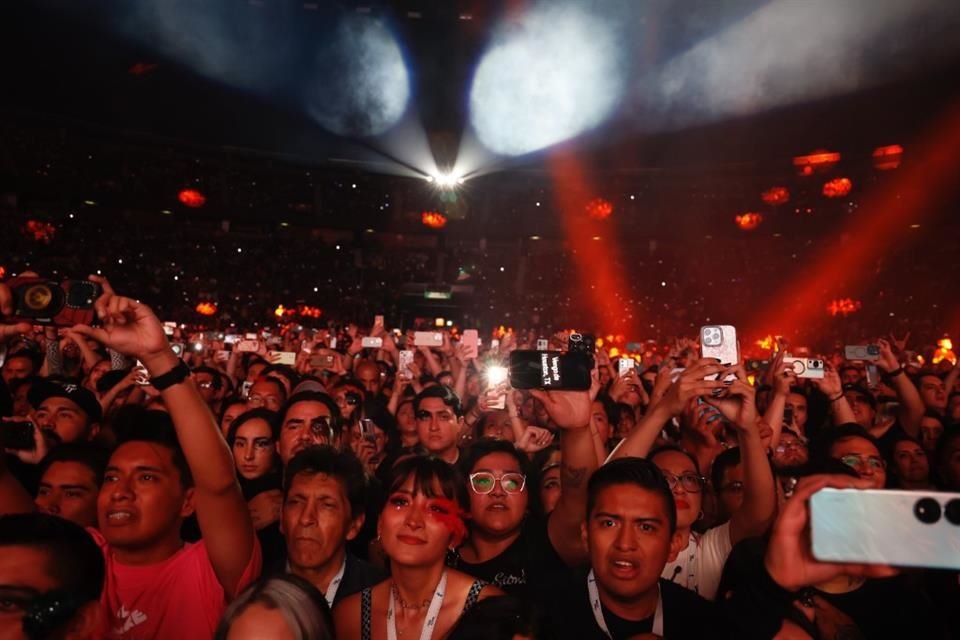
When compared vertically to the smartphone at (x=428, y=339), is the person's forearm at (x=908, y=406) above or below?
below

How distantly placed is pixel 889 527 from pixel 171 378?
2.07m

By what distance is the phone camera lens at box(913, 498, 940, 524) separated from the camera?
2.80ft

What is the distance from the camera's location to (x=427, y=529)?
246cm

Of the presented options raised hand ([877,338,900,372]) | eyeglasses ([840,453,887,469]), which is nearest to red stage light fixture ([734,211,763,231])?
raised hand ([877,338,900,372])

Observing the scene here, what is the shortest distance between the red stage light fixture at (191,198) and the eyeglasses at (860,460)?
58.5ft

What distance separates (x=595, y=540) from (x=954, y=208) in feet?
60.5

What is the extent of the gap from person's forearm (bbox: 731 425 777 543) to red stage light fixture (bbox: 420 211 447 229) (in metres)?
17.3

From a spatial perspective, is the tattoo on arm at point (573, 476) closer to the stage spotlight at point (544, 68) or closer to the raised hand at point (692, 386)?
the raised hand at point (692, 386)

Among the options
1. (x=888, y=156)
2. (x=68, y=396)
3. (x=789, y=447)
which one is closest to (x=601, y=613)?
(x=789, y=447)

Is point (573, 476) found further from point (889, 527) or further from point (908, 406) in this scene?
point (908, 406)

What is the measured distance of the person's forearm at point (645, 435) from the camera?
9.23 ft

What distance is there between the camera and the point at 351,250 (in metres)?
22.6

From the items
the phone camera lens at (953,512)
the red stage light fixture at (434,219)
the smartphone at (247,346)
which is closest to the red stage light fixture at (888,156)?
the red stage light fixture at (434,219)

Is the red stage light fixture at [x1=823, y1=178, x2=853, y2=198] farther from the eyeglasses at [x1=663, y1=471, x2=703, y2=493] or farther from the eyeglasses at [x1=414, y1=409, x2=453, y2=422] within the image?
the eyeglasses at [x1=663, y1=471, x2=703, y2=493]
